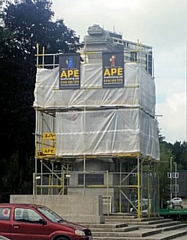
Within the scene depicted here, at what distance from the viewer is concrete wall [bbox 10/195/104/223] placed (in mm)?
27516

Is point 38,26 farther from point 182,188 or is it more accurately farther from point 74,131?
point 182,188

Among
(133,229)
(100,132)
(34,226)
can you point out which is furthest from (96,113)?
(34,226)

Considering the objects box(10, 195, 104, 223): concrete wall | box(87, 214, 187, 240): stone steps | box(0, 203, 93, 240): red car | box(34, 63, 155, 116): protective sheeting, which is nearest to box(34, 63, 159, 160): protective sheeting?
box(34, 63, 155, 116): protective sheeting

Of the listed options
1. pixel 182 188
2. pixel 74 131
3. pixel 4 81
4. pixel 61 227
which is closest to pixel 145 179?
pixel 74 131

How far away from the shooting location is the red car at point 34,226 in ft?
59.9

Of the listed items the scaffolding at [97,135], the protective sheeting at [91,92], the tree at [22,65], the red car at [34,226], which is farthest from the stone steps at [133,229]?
the tree at [22,65]

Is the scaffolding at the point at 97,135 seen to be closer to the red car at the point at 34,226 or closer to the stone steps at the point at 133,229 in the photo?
the stone steps at the point at 133,229

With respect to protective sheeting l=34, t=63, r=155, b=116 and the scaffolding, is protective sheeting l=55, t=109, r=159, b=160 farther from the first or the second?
protective sheeting l=34, t=63, r=155, b=116

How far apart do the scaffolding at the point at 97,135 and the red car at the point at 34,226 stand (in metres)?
12.9

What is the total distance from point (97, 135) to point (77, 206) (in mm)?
5695

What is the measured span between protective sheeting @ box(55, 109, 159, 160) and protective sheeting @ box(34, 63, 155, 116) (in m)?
0.55

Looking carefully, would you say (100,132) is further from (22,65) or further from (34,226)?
(34,226)

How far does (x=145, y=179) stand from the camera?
116 feet

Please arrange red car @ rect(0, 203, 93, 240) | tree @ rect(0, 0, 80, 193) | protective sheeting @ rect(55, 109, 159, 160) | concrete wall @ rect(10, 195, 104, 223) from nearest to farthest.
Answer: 1. red car @ rect(0, 203, 93, 240)
2. concrete wall @ rect(10, 195, 104, 223)
3. protective sheeting @ rect(55, 109, 159, 160)
4. tree @ rect(0, 0, 80, 193)
